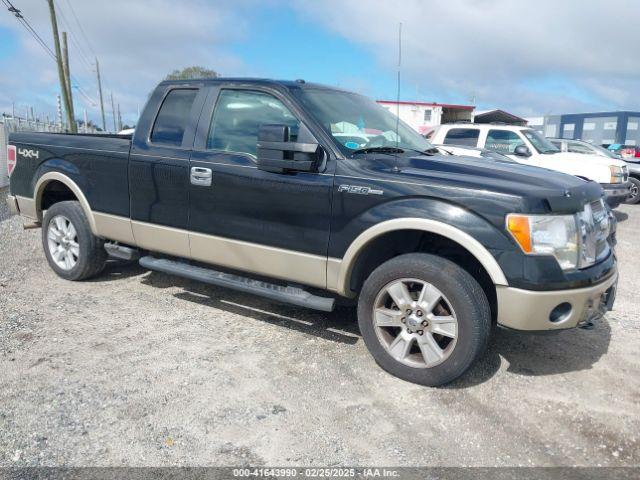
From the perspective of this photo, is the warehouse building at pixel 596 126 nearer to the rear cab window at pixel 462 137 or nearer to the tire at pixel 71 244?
the rear cab window at pixel 462 137

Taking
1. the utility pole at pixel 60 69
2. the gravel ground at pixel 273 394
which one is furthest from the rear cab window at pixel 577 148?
the utility pole at pixel 60 69

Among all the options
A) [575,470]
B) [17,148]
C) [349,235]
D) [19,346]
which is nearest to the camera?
[575,470]

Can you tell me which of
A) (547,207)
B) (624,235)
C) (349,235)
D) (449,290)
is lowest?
(624,235)

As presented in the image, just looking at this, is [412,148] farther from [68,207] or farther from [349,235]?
[68,207]

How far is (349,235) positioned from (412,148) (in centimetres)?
114

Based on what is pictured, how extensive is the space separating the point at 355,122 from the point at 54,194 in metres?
3.51

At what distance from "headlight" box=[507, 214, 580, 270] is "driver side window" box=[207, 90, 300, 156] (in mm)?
1801

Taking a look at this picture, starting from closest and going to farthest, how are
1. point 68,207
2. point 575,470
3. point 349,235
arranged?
point 575,470 → point 349,235 → point 68,207

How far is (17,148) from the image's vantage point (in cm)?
566

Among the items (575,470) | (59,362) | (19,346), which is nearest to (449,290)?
(575,470)

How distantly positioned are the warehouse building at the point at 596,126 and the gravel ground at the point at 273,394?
72331 mm

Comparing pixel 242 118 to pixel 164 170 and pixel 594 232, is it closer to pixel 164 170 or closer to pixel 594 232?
pixel 164 170

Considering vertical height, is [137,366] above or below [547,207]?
below

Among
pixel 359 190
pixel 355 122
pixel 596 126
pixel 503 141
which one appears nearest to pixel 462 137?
pixel 503 141
